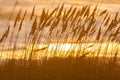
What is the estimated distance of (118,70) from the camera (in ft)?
16.5

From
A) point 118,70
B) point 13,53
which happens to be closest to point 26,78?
point 13,53

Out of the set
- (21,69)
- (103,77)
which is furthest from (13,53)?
(103,77)

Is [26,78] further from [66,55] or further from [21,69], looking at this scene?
[66,55]

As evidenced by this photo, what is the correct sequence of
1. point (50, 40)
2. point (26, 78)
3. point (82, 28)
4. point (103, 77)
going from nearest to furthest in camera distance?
point (26, 78) < point (103, 77) < point (82, 28) < point (50, 40)

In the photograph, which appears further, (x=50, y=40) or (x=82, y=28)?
(x=50, y=40)

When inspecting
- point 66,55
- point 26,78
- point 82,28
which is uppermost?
point 82,28

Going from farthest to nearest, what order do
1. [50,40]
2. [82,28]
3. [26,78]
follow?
[50,40], [82,28], [26,78]

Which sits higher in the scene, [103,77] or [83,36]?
[83,36]

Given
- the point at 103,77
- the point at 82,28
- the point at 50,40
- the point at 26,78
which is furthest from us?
the point at 50,40

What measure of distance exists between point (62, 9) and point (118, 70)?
1.12 meters

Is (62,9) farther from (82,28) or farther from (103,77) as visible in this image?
(103,77)

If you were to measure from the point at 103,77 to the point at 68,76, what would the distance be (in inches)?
18.4

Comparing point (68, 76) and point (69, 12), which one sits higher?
point (69, 12)

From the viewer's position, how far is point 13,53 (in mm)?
5316
